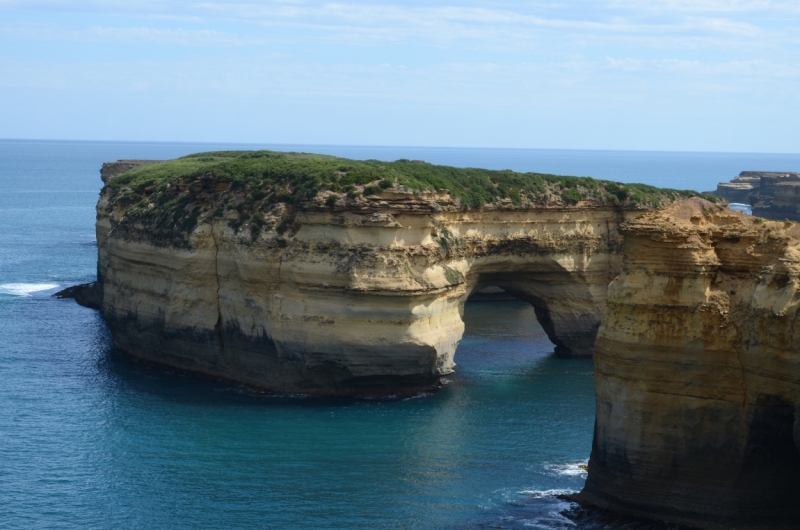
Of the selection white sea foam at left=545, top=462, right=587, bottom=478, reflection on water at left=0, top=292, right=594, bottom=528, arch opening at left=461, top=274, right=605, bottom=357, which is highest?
arch opening at left=461, top=274, right=605, bottom=357

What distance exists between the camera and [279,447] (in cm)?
3528

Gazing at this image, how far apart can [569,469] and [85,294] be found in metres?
39.6

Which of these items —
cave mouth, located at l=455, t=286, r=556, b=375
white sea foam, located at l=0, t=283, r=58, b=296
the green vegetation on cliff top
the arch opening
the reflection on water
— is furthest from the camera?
white sea foam, located at l=0, t=283, r=58, b=296

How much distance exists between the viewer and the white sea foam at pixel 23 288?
6675cm

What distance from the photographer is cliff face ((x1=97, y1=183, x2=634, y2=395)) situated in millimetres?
40281

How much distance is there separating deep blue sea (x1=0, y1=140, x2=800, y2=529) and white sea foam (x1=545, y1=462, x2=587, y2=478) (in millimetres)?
62

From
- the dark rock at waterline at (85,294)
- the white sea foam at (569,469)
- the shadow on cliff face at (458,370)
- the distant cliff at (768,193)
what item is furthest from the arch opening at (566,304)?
the distant cliff at (768,193)

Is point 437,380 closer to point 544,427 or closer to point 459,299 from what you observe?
point 459,299

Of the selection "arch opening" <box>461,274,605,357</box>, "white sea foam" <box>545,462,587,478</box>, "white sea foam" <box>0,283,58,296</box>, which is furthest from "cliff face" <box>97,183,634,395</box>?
"white sea foam" <box>0,283,58,296</box>

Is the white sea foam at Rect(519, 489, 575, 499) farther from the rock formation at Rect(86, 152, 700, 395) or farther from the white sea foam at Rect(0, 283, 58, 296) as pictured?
the white sea foam at Rect(0, 283, 58, 296)

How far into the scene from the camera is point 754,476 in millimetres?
25891

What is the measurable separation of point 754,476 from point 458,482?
8614 mm

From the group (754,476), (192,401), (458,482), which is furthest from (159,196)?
(754,476)

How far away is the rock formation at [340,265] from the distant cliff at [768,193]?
61.3 meters
